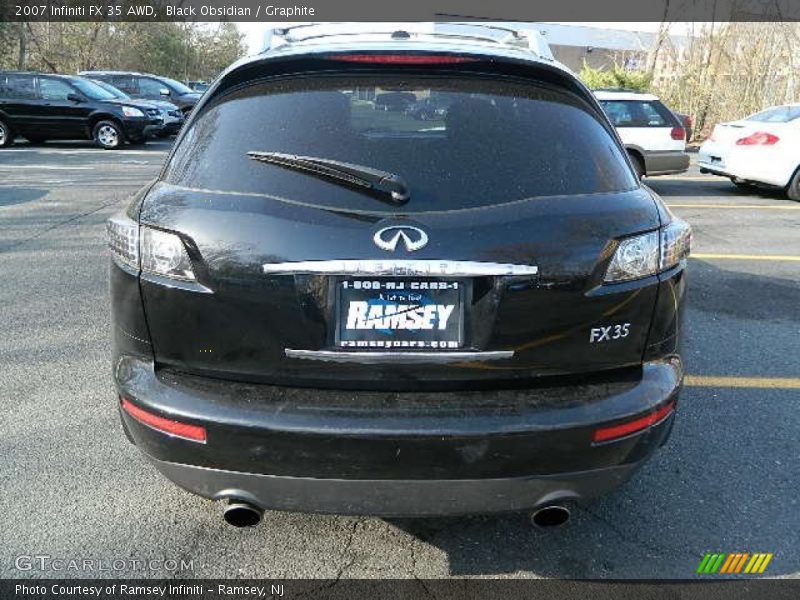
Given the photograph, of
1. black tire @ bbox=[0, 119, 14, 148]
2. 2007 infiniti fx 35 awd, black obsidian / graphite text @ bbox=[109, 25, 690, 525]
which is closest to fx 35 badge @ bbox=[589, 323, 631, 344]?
2007 infiniti fx 35 awd, black obsidian / graphite text @ bbox=[109, 25, 690, 525]

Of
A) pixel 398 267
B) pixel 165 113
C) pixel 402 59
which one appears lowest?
pixel 165 113

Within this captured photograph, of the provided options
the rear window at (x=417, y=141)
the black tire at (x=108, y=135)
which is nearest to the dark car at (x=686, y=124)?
the rear window at (x=417, y=141)

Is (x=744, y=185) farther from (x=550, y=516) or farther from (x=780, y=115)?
(x=550, y=516)

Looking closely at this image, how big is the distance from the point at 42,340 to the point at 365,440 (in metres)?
3.32

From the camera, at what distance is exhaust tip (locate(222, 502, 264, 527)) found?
83.7 inches

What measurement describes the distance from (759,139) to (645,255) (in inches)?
414

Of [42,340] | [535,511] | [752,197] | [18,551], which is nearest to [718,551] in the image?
[535,511]

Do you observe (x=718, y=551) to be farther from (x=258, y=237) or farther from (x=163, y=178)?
(x=163, y=178)

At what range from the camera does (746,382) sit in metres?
4.00

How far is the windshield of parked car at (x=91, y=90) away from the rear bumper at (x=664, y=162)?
1293cm

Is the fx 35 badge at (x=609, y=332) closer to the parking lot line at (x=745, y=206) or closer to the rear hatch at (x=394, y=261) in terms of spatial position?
the rear hatch at (x=394, y=261)

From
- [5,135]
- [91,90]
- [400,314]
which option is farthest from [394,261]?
[5,135]

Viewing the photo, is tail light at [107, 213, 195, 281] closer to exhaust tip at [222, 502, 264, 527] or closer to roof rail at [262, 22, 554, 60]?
exhaust tip at [222, 502, 264, 527]

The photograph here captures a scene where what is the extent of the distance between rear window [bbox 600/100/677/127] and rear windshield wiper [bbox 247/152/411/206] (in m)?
9.78
